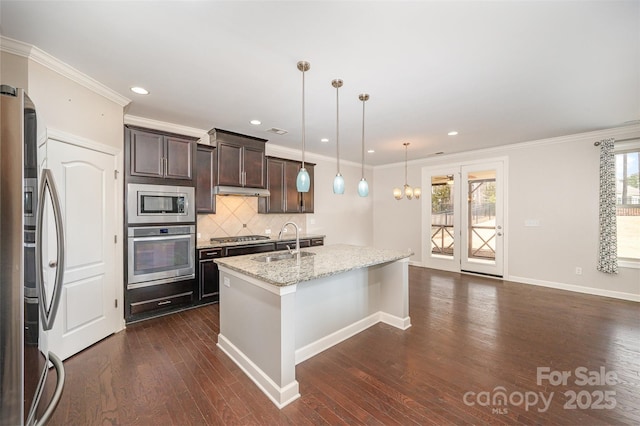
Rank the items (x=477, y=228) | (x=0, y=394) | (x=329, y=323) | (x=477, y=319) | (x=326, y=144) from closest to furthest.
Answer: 1. (x=0, y=394)
2. (x=329, y=323)
3. (x=477, y=319)
4. (x=326, y=144)
5. (x=477, y=228)

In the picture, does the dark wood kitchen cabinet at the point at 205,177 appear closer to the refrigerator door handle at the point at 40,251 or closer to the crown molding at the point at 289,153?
the crown molding at the point at 289,153

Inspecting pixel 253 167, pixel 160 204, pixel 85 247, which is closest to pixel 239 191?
pixel 253 167

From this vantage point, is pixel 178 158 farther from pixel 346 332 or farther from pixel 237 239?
pixel 346 332

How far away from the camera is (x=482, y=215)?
5.46 meters

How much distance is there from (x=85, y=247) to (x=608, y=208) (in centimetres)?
699

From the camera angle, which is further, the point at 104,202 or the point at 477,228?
the point at 477,228

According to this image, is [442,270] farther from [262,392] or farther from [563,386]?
[262,392]

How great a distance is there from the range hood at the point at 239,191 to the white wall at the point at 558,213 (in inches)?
173

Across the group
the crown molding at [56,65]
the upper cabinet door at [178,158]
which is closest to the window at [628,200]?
the upper cabinet door at [178,158]

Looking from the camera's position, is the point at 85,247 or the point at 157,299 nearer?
the point at 85,247

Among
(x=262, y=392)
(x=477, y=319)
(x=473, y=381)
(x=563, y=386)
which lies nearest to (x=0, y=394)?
(x=262, y=392)

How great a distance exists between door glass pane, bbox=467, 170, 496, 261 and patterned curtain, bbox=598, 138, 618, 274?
59.3 inches

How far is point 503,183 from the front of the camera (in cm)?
510

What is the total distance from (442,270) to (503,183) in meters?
2.22
